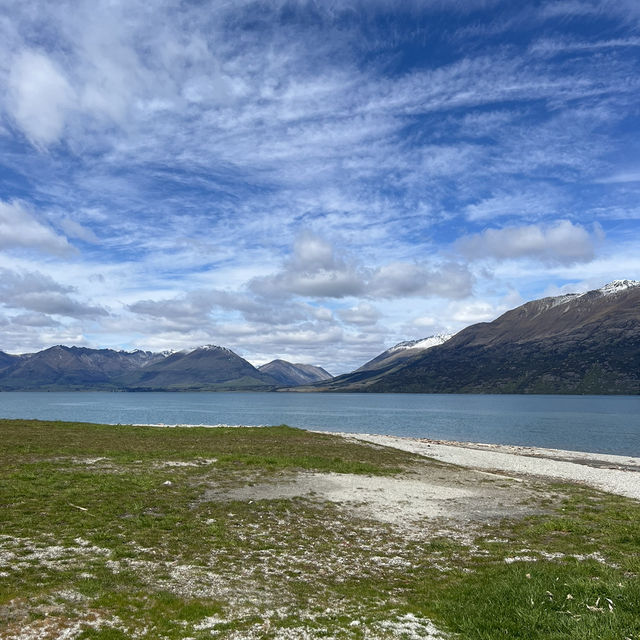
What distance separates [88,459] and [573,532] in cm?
3633

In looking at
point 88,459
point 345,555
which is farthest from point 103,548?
point 88,459

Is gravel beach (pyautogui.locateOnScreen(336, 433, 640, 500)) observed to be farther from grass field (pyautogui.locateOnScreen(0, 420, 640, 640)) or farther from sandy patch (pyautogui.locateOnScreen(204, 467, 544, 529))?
sandy patch (pyautogui.locateOnScreen(204, 467, 544, 529))

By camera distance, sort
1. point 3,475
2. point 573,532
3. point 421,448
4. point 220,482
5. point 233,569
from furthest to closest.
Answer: point 421,448
point 220,482
point 3,475
point 573,532
point 233,569

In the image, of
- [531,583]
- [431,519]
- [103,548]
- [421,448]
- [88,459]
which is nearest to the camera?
[531,583]

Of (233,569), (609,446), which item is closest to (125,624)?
(233,569)

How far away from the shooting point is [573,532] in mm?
22906

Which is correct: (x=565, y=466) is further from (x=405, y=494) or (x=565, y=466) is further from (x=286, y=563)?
(x=286, y=563)

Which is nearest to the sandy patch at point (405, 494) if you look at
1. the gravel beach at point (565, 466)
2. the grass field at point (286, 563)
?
the grass field at point (286, 563)

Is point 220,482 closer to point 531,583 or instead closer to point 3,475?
point 3,475

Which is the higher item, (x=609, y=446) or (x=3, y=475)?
(x=3, y=475)

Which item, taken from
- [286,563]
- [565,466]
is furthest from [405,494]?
[565,466]

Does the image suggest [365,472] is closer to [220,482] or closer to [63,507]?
[220,482]

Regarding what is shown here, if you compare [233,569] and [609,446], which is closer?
[233,569]

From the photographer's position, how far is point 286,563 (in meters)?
17.9
